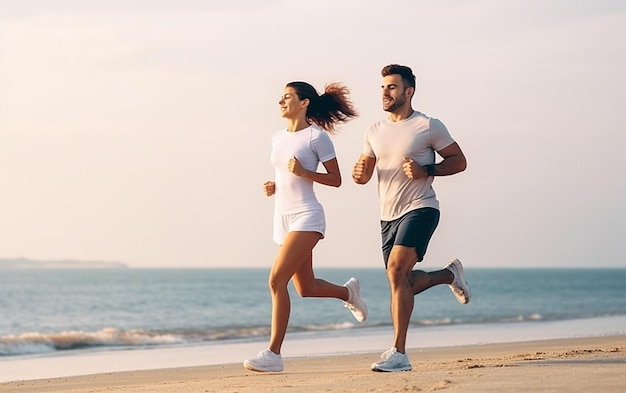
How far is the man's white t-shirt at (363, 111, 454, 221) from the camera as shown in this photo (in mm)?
7859

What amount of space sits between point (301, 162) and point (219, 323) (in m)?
26.1

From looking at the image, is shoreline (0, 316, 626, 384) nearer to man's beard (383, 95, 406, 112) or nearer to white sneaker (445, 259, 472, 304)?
white sneaker (445, 259, 472, 304)

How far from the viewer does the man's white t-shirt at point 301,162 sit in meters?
8.07

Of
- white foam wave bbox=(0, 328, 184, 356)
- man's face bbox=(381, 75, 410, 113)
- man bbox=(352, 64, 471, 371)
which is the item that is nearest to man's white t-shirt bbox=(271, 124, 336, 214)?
man bbox=(352, 64, 471, 371)

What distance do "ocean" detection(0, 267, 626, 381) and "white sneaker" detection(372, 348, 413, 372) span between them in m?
5.29

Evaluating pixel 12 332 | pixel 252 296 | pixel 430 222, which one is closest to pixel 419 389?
pixel 430 222

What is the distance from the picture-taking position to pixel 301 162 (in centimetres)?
809

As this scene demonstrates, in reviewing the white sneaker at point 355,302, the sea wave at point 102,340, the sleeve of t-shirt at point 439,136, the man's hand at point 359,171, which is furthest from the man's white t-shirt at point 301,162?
the sea wave at point 102,340

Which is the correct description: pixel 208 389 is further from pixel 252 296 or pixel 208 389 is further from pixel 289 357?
pixel 252 296

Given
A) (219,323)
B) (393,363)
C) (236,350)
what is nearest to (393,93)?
(393,363)

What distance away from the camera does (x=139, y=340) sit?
19.3 metres

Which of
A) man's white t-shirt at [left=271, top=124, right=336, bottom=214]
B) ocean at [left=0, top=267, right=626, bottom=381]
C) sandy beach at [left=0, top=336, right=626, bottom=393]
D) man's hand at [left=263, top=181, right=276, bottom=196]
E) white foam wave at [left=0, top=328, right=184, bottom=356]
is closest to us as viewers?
sandy beach at [left=0, top=336, right=626, bottom=393]

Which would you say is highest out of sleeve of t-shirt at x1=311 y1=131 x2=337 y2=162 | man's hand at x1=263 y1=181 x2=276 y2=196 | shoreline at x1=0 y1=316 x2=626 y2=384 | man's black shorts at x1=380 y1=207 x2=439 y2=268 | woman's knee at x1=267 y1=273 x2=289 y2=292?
sleeve of t-shirt at x1=311 y1=131 x2=337 y2=162

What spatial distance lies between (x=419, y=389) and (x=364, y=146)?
233cm
